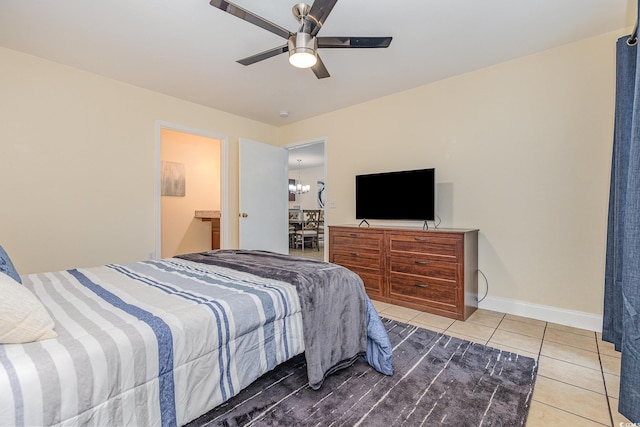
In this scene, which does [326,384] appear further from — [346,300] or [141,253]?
[141,253]

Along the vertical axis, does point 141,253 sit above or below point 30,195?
below

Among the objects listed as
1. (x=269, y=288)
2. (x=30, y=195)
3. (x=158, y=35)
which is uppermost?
(x=158, y=35)

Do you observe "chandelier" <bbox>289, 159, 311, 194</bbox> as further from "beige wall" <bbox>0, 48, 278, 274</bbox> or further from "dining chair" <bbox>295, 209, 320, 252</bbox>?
"beige wall" <bbox>0, 48, 278, 274</bbox>

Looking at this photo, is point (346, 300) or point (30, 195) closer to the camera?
point (346, 300)

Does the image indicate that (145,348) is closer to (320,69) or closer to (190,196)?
(320,69)

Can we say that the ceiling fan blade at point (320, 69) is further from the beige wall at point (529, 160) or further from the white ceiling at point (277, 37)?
the beige wall at point (529, 160)

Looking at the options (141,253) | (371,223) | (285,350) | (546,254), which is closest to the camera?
(285,350)

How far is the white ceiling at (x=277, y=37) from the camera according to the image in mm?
2076

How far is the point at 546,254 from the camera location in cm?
267

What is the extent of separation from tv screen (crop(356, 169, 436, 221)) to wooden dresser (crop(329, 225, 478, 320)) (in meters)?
0.32

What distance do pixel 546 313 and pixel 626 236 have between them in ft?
5.61

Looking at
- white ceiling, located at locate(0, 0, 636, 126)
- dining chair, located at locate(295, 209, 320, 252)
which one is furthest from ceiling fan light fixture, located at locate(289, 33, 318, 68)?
dining chair, located at locate(295, 209, 320, 252)

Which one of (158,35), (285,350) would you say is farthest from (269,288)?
(158,35)

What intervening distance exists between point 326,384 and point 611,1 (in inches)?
124
